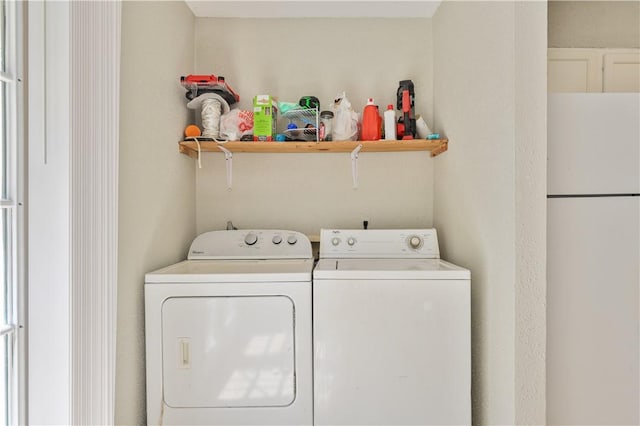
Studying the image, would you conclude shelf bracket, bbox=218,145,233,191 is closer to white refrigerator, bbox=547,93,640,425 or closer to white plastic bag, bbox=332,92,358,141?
white plastic bag, bbox=332,92,358,141

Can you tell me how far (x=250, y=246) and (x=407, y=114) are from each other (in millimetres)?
1186

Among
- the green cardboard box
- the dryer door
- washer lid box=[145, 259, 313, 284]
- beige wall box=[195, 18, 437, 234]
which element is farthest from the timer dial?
A: the green cardboard box

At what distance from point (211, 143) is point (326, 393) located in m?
1.38

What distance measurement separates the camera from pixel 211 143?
6.34 feet

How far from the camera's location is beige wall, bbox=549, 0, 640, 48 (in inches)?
79.0

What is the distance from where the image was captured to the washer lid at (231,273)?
4.92 ft

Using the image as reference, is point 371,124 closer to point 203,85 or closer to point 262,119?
point 262,119

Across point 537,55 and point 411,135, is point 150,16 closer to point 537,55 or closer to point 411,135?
point 411,135

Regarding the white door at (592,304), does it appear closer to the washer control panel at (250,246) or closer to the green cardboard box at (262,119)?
the washer control panel at (250,246)

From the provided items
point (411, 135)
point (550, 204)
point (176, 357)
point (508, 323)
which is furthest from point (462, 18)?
point (176, 357)

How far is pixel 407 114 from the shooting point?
6.70 ft

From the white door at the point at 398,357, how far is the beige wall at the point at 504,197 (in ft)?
0.47

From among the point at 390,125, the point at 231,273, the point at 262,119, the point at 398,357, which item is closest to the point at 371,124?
the point at 390,125

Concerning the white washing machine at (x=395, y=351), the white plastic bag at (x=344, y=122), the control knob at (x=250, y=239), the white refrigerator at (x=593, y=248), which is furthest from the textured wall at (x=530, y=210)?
the control knob at (x=250, y=239)
